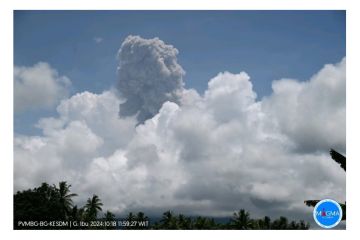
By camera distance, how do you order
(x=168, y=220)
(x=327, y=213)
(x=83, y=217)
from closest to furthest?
(x=327, y=213) → (x=83, y=217) → (x=168, y=220)

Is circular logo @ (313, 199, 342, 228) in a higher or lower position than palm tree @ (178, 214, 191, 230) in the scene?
higher

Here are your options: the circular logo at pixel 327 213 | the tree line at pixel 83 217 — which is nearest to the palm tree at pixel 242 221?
the tree line at pixel 83 217

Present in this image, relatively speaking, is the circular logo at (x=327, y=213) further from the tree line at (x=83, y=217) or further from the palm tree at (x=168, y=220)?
the palm tree at (x=168, y=220)

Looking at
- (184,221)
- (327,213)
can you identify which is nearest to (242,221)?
(184,221)

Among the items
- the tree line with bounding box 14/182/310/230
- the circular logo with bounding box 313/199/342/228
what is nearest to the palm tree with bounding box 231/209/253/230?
the tree line with bounding box 14/182/310/230

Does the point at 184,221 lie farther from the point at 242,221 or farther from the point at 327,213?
the point at 327,213

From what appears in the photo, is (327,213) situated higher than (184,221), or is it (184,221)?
(327,213)

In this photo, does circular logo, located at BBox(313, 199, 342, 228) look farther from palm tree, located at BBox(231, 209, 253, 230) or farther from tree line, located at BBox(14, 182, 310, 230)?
palm tree, located at BBox(231, 209, 253, 230)
